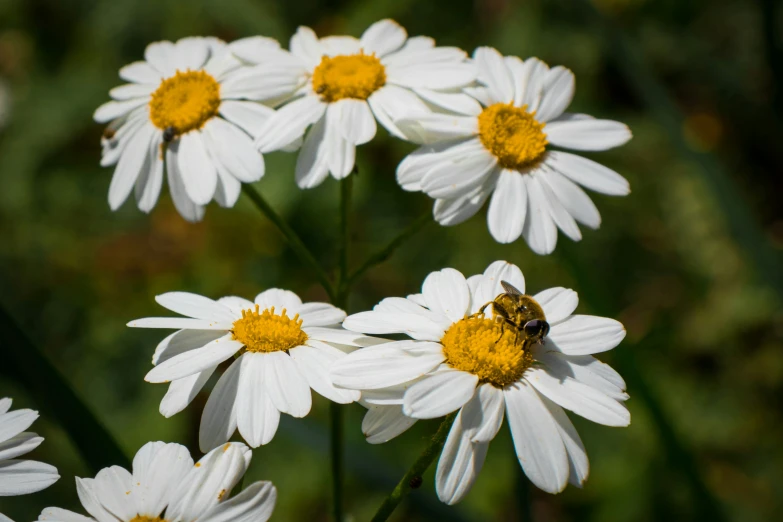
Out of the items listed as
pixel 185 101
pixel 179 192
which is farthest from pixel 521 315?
pixel 185 101

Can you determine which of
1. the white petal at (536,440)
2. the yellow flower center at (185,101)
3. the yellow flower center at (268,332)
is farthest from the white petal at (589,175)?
the yellow flower center at (185,101)

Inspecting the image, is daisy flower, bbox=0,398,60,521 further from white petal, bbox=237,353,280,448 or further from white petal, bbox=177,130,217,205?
white petal, bbox=177,130,217,205

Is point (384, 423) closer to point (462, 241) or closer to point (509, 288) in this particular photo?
point (509, 288)

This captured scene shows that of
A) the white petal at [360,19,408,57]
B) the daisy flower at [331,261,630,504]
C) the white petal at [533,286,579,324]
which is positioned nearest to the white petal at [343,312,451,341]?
the daisy flower at [331,261,630,504]

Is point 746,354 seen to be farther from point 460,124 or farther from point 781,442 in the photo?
point 460,124

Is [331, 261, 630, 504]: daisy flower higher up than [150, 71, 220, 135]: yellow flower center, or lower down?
lower down

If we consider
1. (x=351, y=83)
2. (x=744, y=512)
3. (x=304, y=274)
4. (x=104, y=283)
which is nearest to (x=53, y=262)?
(x=104, y=283)
